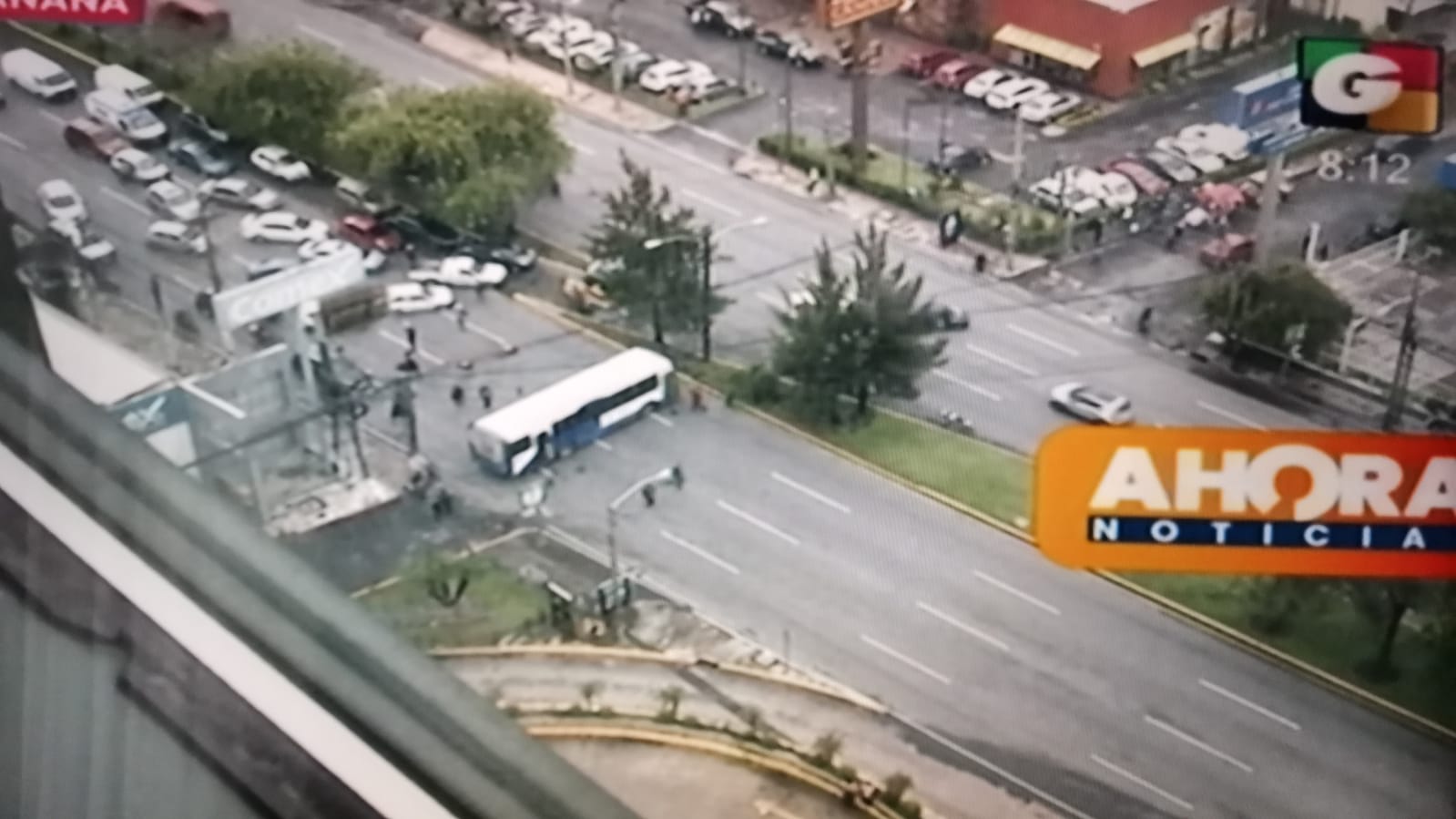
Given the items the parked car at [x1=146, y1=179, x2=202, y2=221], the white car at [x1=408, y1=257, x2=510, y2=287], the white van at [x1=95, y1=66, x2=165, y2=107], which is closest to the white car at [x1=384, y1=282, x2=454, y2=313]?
the white car at [x1=408, y1=257, x2=510, y2=287]

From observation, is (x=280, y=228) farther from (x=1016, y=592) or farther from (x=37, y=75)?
(x=1016, y=592)

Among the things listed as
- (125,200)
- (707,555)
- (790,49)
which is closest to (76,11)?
(125,200)

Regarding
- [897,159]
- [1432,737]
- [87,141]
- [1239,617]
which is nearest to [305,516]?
[87,141]

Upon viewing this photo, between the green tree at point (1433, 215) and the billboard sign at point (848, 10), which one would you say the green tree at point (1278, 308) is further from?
the billboard sign at point (848, 10)

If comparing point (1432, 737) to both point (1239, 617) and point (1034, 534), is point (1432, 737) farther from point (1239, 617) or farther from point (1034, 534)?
point (1034, 534)

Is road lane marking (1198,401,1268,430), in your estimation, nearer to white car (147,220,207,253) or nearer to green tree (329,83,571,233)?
green tree (329,83,571,233)

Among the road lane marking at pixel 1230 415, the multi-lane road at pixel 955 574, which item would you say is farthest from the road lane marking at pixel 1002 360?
the road lane marking at pixel 1230 415
